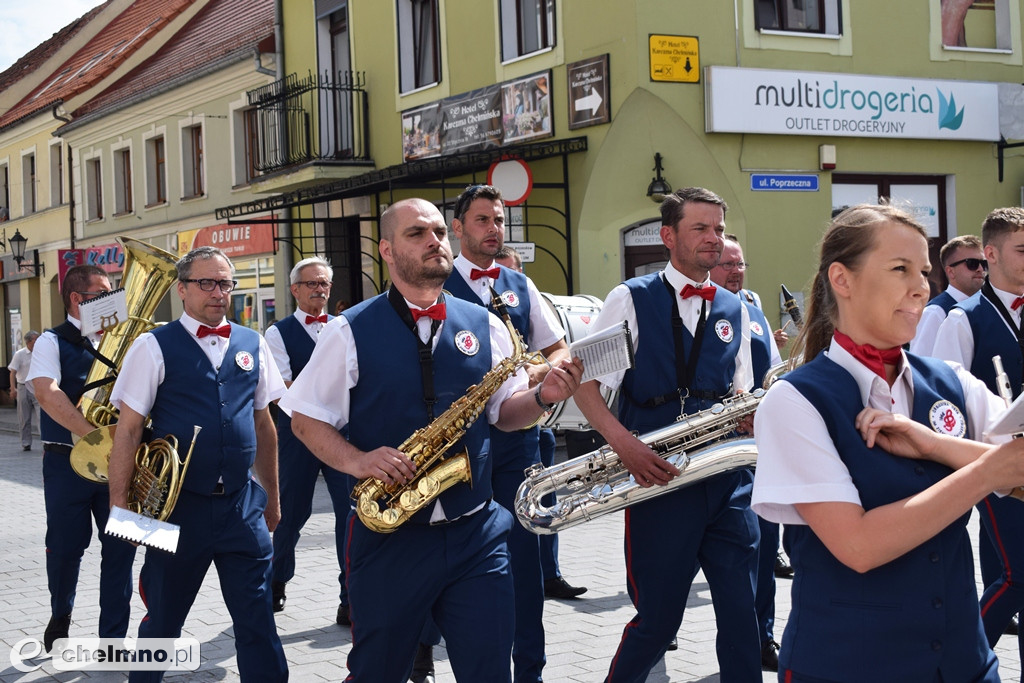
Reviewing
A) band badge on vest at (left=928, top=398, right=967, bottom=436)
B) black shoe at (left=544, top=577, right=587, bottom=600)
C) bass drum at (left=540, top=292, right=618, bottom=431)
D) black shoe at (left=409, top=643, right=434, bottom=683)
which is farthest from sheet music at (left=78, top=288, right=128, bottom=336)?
bass drum at (left=540, top=292, right=618, bottom=431)

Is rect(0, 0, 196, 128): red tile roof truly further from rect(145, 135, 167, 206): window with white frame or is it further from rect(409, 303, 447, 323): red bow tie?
rect(409, 303, 447, 323): red bow tie

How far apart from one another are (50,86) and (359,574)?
37997 millimetres

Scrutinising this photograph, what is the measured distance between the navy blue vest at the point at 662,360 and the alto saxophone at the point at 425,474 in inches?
38.8

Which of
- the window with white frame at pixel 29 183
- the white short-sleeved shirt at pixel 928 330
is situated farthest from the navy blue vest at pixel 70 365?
the window with white frame at pixel 29 183

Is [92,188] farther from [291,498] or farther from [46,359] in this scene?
[46,359]

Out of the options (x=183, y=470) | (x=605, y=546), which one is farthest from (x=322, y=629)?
(x=605, y=546)

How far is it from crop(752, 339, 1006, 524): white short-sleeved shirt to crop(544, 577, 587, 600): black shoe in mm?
4967

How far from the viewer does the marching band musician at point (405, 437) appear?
4.18 meters

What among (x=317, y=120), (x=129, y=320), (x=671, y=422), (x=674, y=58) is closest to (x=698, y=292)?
(x=671, y=422)

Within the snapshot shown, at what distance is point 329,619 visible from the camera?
24.6ft

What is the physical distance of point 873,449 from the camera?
2.79 meters

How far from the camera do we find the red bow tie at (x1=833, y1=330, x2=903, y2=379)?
287cm

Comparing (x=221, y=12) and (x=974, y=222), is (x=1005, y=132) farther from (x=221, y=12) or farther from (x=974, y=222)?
(x=221, y=12)

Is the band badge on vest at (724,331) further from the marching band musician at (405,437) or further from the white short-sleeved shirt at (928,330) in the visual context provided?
the white short-sleeved shirt at (928,330)
